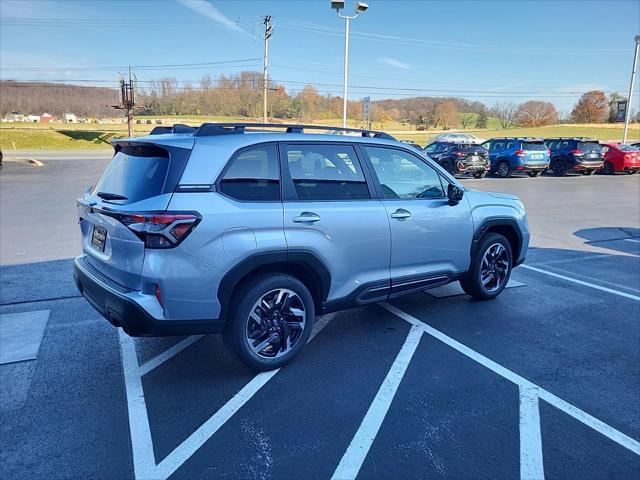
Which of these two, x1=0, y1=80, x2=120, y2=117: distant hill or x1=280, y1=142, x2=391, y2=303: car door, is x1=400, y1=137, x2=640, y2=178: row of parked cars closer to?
x1=280, y1=142, x2=391, y2=303: car door

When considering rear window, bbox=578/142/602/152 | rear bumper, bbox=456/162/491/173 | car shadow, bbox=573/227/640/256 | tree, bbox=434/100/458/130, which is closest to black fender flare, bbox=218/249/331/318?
car shadow, bbox=573/227/640/256

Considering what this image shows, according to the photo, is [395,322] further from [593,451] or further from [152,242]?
[152,242]

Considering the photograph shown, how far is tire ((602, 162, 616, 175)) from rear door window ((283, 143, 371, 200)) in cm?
2680

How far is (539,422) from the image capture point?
10.1 feet

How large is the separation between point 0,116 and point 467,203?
108539 millimetres

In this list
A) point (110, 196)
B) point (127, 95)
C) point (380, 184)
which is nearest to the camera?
point (110, 196)

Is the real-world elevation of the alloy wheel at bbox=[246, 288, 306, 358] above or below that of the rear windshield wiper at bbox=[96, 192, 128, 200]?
below

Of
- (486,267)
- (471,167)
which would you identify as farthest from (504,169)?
(486,267)

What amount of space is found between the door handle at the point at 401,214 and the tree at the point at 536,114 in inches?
3986

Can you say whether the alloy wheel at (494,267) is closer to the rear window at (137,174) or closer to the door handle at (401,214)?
the door handle at (401,214)

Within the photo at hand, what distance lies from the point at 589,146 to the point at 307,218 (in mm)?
25301

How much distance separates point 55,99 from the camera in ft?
320

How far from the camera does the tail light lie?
3070 millimetres

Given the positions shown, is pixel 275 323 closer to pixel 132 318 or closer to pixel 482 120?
pixel 132 318
